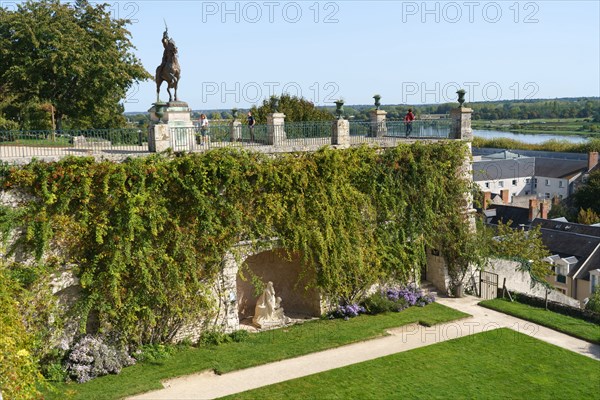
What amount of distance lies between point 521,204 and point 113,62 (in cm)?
4246

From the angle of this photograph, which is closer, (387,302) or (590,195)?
(387,302)

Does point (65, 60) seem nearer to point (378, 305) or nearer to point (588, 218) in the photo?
point (378, 305)

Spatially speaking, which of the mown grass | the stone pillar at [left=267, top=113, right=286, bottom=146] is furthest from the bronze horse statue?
the mown grass

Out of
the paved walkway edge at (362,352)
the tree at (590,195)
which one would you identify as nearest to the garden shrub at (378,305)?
the paved walkway edge at (362,352)

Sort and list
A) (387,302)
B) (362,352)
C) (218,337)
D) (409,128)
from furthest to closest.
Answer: (409,128) → (387,302) → (218,337) → (362,352)

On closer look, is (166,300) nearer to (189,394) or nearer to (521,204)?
(189,394)

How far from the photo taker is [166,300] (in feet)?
53.5

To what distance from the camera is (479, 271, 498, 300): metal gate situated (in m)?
22.0

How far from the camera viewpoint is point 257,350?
654 inches

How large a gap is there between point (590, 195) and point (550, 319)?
137 feet

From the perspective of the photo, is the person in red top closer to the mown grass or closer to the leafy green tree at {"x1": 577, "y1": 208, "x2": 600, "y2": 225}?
the leafy green tree at {"x1": 577, "y1": 208, "x2": 600, "y2": 225}

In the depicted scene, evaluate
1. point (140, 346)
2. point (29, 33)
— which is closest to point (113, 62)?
point (29, 33)

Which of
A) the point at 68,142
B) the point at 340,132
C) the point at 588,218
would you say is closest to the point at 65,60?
the point at 68,142

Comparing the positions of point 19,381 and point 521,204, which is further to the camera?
point 521,204
